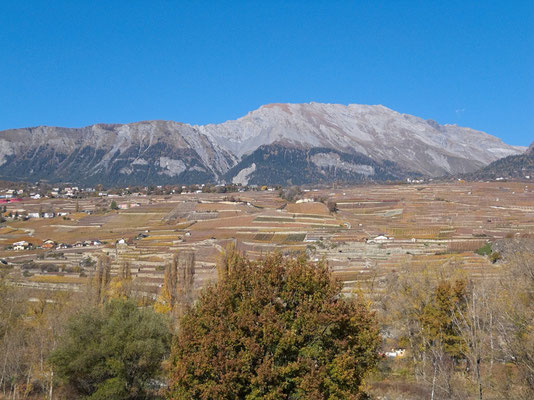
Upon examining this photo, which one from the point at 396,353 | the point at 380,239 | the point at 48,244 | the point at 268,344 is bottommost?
the point at 396,353

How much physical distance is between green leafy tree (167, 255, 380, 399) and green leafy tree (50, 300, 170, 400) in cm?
1002

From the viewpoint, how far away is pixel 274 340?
18641mm

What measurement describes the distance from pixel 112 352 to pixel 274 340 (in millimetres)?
14659

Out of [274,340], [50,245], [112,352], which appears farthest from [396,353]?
[50,245]

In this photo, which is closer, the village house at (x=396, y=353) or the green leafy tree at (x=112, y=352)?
the green leafy tree at (x=112, y=352)

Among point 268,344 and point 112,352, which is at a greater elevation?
point 268,344

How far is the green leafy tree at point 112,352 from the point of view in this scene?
28719mm

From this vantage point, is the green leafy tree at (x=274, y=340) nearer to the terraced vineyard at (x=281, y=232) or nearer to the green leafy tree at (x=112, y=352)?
the green leafy tree at (x=112, y=352)

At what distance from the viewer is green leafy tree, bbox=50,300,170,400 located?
28719mm

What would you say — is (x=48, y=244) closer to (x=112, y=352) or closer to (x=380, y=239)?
(x=380, y=239)

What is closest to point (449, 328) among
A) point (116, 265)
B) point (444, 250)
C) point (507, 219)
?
point (444, 250)

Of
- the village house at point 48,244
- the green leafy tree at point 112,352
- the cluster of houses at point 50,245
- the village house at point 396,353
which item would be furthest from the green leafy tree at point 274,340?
the village house at point 48,244

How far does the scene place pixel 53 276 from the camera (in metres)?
83.0

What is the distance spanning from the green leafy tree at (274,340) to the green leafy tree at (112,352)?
32.9ft
